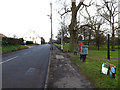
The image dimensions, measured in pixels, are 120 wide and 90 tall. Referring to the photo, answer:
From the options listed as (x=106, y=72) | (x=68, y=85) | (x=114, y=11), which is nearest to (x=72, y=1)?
(x=106, y=72)

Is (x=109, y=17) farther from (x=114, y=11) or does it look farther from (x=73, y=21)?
(x=73, y=21)

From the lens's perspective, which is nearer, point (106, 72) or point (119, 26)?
point (106, 72)

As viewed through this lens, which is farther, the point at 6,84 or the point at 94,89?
the point at 6,84

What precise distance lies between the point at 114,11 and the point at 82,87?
2799 centimetres

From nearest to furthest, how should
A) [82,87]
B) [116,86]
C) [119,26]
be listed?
[116,86], [82,87], [119,26]

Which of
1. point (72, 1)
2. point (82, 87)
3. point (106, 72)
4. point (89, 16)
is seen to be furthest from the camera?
point (89, 16)

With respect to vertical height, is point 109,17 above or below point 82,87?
above

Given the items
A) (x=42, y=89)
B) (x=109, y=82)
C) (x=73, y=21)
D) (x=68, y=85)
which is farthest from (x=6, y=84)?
(x=73, y=21)

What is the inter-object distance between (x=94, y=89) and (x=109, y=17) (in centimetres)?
2534

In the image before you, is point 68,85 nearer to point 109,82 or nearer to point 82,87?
point 82,87

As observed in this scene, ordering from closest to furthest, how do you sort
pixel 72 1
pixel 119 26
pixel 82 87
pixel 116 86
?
pixel 116 86 → pixel 82 87 → pixel 72 1 → pixel 119 26

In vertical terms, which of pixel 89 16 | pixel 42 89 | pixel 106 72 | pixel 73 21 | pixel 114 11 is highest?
pixel 114 11

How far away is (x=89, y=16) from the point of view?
65.8ft

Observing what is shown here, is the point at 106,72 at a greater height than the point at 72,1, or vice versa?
the point at 72,1
